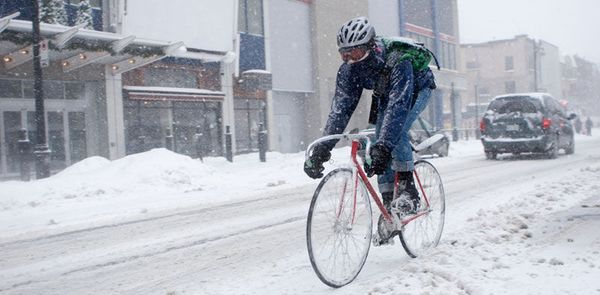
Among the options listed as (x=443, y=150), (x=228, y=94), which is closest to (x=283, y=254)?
(x=443, y=150)

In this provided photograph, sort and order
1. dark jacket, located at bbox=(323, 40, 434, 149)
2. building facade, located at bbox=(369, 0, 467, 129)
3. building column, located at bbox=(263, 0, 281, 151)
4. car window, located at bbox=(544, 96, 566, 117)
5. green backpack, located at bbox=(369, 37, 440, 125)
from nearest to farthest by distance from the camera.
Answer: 1. dark jacket, located at bbox=(323, 40, 434, 149)
2. green backpack, located at bbox=(369, 37, 440, 125)
3. car window, located at bbox=(544, 96, 566, 117)
4. building column, located at bbox=(263, 0, 281, 151)
5. building facade, located at bbox=(369, 0, 467, 129)

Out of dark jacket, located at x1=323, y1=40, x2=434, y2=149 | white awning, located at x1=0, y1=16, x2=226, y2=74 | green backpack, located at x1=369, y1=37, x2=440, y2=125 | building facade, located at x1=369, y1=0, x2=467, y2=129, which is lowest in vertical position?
dark jacket, located at x1=323, y1=40, x2=434, y2=149

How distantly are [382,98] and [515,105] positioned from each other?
39.4ft

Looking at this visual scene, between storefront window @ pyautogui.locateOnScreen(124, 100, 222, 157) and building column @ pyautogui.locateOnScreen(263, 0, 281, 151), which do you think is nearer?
storefront window @ pyautogui.locateOnScreen(124, 100, 222, 157)

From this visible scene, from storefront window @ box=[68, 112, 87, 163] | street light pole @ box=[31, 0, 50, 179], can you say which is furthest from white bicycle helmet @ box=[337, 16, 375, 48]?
storefront window @ box=[68, 112, 87, 163]

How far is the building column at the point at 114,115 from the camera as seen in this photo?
18.6m

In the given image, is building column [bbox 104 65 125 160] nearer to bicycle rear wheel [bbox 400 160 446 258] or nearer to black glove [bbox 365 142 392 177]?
bicycle rear wheel [bbox 400 160 446 258]

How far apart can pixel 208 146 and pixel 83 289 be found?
61.9 feet

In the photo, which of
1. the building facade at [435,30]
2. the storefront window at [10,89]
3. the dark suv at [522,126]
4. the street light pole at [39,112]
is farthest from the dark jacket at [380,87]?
the building facade at [435,30]

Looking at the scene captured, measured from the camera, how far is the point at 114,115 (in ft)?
61.5

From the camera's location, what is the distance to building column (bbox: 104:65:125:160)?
18.6 m

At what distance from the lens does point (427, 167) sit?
4621 mm

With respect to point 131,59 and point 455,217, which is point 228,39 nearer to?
point 131,59

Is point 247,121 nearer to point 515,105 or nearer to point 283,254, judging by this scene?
point 515,105
